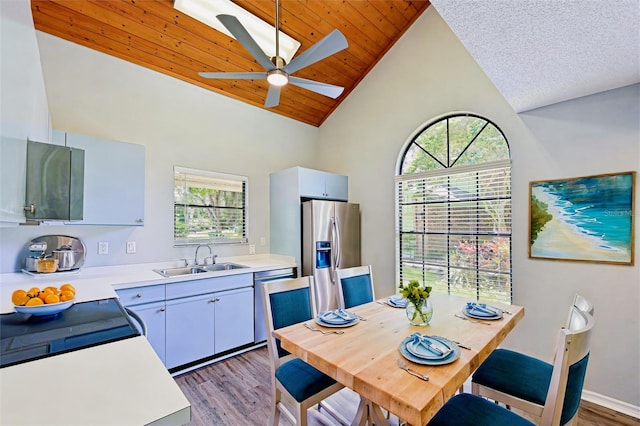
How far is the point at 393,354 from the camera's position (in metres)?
1.42

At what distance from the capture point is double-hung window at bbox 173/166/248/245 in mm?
3344

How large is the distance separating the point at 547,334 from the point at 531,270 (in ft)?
1.86

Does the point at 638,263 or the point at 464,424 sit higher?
the point at 638,263

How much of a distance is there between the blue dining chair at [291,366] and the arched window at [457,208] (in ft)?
6.04

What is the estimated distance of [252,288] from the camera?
320 centimetres

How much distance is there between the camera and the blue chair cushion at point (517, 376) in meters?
1.60

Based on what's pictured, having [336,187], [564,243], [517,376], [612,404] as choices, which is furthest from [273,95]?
[612,404]

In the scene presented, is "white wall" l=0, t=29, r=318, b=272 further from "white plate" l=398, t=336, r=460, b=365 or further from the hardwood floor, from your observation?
"white plate" l=398, t=336, r=460, b=365

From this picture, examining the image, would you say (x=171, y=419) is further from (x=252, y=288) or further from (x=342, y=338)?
(x=252, y=288)

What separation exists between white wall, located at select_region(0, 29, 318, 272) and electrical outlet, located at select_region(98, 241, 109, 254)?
0.03 m

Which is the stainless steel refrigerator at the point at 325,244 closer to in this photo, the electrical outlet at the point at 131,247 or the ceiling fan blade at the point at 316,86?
the ceiling fan blade at the point at 316,86

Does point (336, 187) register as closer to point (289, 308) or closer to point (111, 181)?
point (289, 308)

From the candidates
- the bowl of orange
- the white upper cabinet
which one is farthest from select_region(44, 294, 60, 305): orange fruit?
the white upper cabinet

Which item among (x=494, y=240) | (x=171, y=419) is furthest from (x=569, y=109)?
(x=171, y=419)
